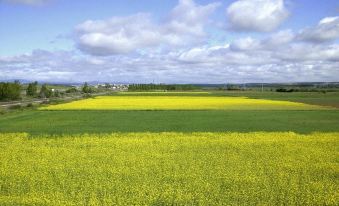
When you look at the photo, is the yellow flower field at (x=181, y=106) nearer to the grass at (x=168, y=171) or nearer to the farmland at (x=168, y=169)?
the farmland at (x=168, y=169)

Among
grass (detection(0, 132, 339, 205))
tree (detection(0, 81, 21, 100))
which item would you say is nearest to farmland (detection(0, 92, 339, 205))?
grass (detection(0, 132, 339, 205))

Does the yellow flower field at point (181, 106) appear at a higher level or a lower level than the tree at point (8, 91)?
lower

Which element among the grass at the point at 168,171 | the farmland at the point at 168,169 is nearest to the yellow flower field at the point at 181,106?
the farmland at the point at 168,169

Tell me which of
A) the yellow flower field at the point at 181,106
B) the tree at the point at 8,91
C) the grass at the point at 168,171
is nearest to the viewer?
the grass at the point at 168,171

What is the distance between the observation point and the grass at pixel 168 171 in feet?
42.3

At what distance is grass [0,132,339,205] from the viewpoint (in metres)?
12.9

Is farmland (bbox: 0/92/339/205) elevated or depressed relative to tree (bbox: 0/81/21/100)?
depressed

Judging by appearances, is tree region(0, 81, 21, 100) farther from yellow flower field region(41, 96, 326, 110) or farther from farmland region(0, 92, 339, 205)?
farmland region(0, 92, 339, 205)

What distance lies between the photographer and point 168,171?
650 inches

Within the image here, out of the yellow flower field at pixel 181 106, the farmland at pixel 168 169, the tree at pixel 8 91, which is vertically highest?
the tree at pixel 8 91

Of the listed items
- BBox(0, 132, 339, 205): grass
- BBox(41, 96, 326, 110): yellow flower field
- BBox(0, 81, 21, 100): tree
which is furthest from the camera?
BBox(0, 81, 21, 100): tree

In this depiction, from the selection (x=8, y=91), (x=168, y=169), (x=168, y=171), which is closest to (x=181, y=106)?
(x=8, y=91)

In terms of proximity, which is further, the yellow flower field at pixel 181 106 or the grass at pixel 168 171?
the yellow flower field at pixel 181 106

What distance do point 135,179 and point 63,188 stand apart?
2.45 metres
